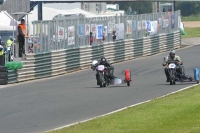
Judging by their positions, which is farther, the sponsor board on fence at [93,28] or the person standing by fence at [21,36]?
the sponsor board on fence at [93,28]

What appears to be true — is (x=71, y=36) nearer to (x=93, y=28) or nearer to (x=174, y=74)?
(x=93, y=28)

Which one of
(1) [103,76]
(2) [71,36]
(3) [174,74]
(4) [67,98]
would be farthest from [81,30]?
(4) [67,98]

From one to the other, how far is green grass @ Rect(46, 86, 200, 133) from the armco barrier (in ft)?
33.7

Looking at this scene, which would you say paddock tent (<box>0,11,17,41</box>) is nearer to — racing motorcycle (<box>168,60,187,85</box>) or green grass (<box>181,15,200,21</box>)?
racing motorcycle (<box>168,60,187,85</box>)

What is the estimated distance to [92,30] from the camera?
31.4 metres

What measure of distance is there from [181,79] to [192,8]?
86262mm

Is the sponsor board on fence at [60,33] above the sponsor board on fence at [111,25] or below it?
below

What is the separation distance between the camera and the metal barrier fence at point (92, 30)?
26500mm

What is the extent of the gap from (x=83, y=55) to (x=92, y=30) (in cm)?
213

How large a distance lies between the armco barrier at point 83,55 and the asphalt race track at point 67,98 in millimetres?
701

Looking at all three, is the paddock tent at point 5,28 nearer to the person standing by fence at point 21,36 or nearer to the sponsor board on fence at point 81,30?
→ the sponsor board on fence at point 81,30

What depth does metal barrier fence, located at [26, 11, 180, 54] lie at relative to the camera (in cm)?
2650

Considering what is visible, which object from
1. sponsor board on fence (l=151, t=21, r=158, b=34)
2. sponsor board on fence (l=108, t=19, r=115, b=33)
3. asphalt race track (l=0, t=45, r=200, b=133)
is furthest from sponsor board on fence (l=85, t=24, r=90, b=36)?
sponsor board on fence (l=151, t=21, r=158, b=34)

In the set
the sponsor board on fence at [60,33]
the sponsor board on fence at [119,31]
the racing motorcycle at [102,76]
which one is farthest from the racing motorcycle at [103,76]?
the sponsor board on fence at [119,31]
